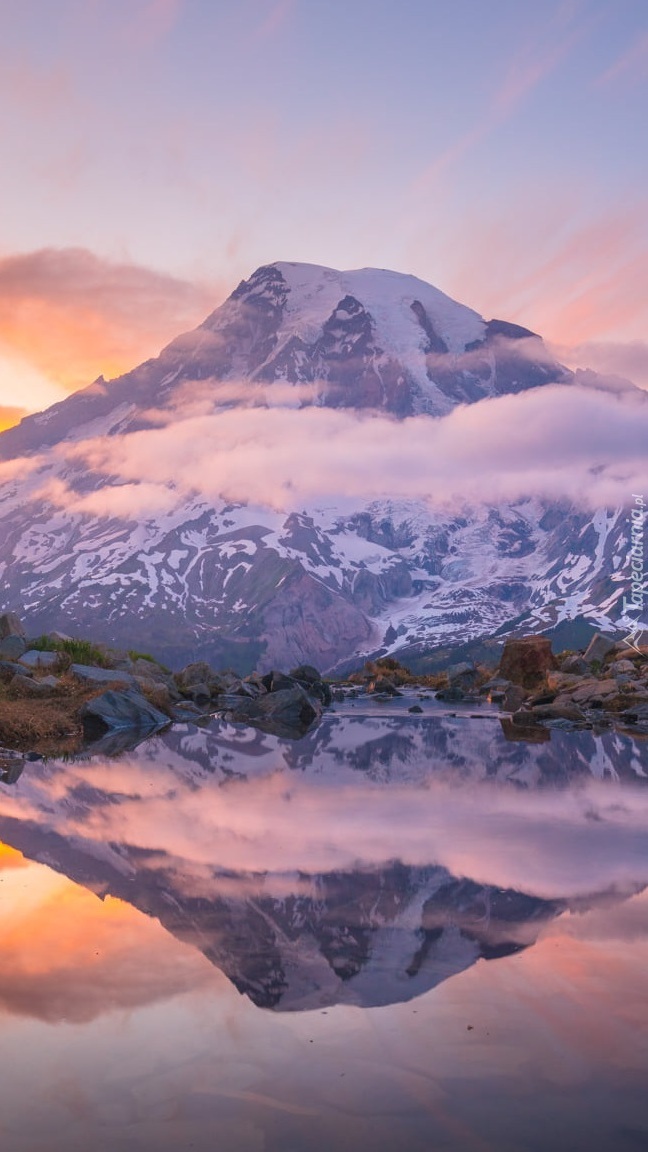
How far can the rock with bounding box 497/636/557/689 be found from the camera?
198 ft

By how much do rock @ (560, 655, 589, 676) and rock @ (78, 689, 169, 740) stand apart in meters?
27.7

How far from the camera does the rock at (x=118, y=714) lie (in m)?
35.5

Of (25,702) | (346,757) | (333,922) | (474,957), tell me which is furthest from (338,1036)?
(25,702)

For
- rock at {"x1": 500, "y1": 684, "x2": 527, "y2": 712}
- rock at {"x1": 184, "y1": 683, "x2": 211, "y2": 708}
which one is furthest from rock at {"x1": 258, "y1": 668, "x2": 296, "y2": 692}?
rock at {"x1": 500, "y1": 684, "x2": 527, "y2": 712}

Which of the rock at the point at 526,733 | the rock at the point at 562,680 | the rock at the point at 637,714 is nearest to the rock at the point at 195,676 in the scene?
the rock at the point at 562,680

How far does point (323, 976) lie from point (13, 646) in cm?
4407

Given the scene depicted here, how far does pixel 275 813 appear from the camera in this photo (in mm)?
16984

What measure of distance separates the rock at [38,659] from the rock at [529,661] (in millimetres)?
28159

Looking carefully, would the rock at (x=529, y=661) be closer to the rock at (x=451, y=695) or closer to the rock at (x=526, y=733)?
the rock at (x=451, y=695)

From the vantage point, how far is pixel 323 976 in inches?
319

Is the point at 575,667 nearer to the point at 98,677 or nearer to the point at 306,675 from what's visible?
the point at 306,675

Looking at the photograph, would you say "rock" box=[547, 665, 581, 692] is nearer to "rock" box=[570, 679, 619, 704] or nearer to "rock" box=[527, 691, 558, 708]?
"rock" box=[527, 691, 558, 708]

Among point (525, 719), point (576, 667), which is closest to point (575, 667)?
point (576, 667)

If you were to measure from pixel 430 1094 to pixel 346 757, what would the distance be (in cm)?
2176
